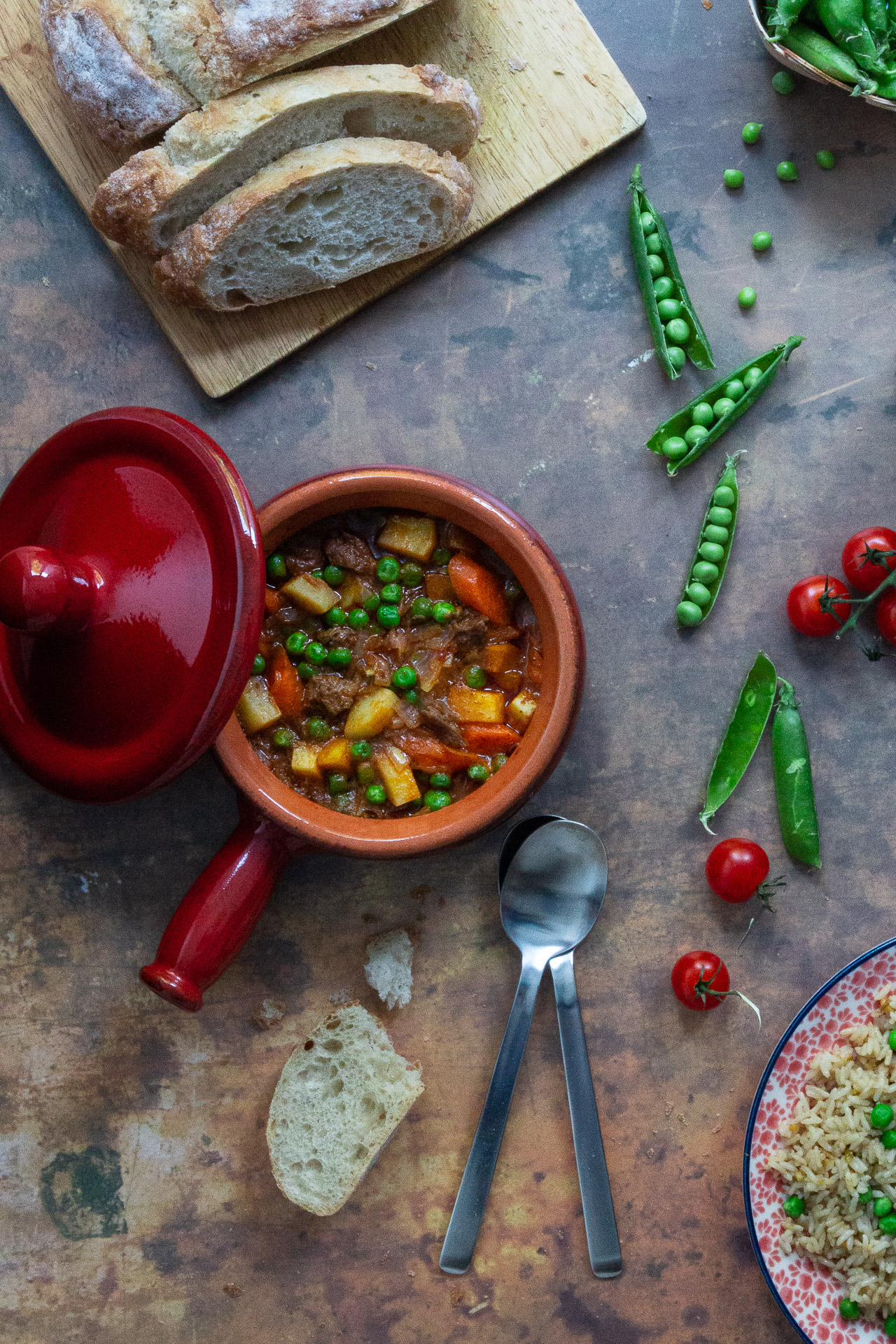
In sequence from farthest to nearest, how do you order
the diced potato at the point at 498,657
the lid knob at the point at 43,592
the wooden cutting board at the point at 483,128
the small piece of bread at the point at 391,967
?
1. the small piece of bread at the point at 391,967
2. the wooden cutting board at the point at 483,128
3. the diced potato at the point at 498,657
4. the lid knob at the point at 43,592

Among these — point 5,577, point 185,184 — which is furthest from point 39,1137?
point 185,184

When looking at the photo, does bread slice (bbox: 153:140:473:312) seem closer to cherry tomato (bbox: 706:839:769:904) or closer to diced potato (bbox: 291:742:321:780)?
diced potato (bbox: 291:742:321:780)

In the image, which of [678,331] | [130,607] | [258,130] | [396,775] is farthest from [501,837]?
[258,130]

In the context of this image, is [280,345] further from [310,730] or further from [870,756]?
[870,756]

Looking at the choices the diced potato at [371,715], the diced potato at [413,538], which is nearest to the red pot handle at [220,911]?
the diced potato at [371,715]

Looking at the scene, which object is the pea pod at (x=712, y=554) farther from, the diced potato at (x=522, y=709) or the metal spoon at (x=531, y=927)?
the metal spoon at (x=531, y=927)
